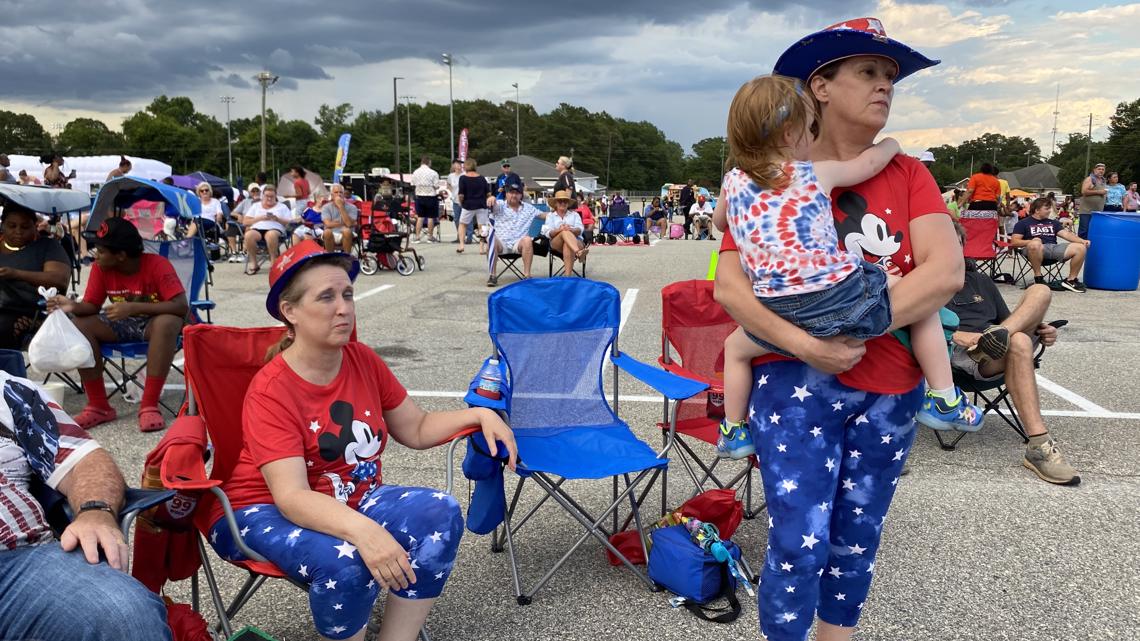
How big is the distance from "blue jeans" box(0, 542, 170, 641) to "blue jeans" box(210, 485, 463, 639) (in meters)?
0.36

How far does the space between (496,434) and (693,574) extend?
33.4 inches

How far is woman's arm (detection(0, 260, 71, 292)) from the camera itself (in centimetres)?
484

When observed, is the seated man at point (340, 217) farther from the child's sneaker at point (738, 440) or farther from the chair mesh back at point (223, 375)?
the child's sneaker at point (738, 440)

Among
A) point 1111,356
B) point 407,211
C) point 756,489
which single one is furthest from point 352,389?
point 407,211

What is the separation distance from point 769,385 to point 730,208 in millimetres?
425

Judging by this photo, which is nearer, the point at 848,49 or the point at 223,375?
the point at 848,49

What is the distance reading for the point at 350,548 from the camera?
2.04 meters

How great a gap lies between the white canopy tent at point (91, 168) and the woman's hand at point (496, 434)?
847 inches

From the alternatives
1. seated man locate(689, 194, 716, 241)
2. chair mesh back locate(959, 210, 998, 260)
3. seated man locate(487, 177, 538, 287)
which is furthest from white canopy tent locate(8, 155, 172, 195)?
chair mesh back locate(959, 210, 998, 260)

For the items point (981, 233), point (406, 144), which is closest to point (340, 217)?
point (981, 233)

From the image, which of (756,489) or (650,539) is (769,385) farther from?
(756,489)

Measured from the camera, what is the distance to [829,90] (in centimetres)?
182

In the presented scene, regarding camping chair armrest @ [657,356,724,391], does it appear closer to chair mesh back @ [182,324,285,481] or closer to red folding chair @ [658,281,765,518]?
red folding chair @ [658,281,765,518]

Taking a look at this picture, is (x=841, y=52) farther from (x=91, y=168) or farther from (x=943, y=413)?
(x=91, y=168)
